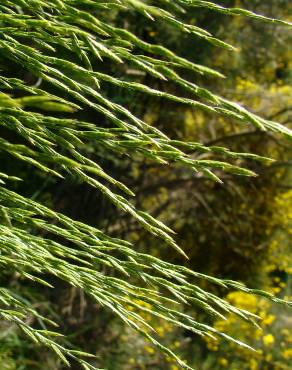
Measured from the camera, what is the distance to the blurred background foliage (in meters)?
3.07

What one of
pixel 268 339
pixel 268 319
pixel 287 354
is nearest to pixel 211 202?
pixel 268 319

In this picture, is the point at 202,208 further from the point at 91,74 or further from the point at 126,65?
the point at 91,74

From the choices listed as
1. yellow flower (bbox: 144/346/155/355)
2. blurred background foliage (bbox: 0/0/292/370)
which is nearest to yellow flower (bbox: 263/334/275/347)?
blurred background foliage (bbox: 0/0/292/370)

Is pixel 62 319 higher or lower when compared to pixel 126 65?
lower

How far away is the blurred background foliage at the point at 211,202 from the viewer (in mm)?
3072

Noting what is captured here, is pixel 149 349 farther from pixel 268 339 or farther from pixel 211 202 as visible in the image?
pixel 211 202

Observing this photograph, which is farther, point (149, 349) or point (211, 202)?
point (211, 202)

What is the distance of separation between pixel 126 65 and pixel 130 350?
1.50 metres

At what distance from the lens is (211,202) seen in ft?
12.1

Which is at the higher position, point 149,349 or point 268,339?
point 268,339

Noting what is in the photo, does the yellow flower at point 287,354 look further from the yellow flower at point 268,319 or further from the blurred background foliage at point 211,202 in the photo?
the yellow flower at point 268,319

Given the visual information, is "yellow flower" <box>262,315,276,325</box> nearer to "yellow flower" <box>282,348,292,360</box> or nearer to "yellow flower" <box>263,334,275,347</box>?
"yellow flower" <box>263,334,275,347</box>

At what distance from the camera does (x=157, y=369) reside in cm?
339

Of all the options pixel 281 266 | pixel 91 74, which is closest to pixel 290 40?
pixel 281 266
